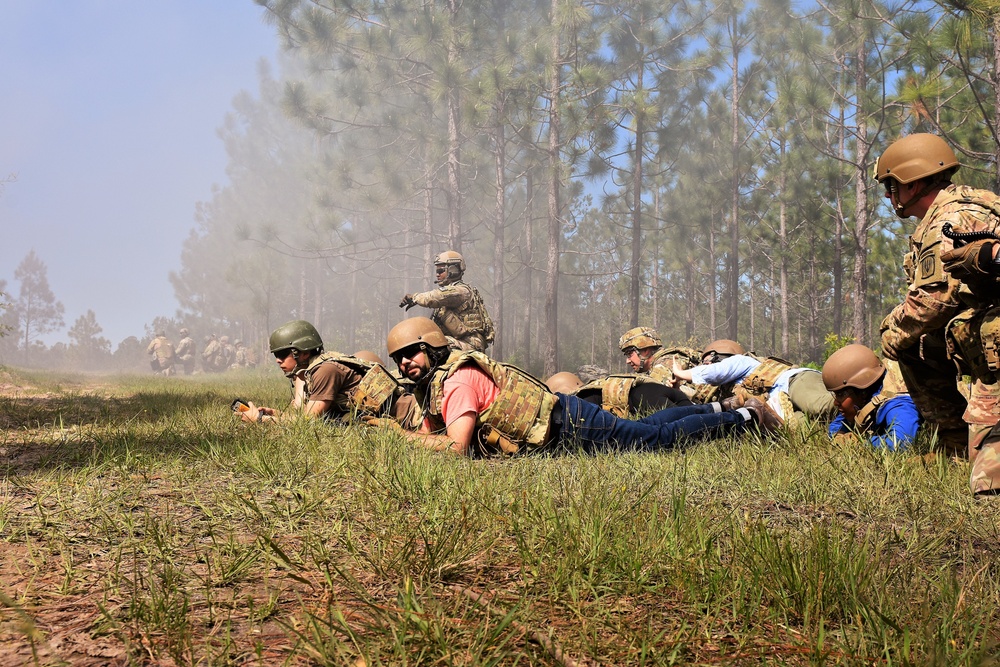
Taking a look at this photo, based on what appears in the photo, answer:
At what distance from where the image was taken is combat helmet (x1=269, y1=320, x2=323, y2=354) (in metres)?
5.01

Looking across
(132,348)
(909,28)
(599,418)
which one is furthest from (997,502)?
(132,348)

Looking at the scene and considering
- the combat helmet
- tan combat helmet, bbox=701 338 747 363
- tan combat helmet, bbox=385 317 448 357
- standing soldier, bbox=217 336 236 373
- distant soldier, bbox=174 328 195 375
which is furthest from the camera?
standing soldier, bbox=217 336 236 373

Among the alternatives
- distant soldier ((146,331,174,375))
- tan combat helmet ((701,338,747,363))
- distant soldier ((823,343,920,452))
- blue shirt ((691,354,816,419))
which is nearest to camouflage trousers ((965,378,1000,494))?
distant soldier ((823,343,920,452))

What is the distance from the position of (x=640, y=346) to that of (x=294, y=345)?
3.57m

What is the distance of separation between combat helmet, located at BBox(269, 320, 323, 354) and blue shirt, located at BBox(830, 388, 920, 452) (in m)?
3.57

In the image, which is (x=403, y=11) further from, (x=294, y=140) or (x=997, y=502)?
(x=294, y=140)

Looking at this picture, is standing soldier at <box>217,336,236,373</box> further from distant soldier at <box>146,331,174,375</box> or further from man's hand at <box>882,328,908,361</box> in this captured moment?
man's hand at <box>882,328,908,361</box>

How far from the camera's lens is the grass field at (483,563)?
1.45 metres

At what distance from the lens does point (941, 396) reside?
366 centimetres

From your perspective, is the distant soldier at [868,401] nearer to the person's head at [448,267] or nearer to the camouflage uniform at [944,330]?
the camouflage uniform at [944,330]

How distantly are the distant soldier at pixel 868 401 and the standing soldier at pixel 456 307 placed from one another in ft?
14.4

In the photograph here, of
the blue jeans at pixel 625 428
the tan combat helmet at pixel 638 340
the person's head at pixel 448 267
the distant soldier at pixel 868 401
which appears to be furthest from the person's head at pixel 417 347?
the person's head at pixel 448 267

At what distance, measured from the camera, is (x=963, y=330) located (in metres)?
3.13

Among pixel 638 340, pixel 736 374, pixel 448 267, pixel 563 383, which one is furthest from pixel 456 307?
pixel 736 374
